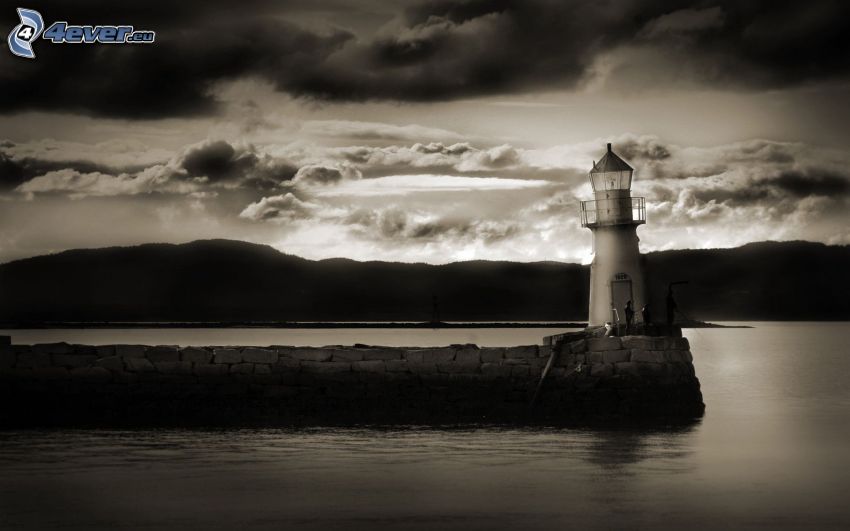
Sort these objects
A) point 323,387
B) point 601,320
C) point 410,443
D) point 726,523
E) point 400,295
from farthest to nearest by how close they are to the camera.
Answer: point 400,295 → point 601,320 → point 323,387 → point 410,443 → point 726,523

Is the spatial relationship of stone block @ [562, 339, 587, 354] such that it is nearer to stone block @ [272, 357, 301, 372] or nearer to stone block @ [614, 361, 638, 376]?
stone block @ [614, 361, 638, 376]

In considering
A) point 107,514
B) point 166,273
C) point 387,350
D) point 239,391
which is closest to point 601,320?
point 387,350

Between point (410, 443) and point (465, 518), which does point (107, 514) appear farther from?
point (410, 443)

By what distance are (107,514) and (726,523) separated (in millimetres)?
6649

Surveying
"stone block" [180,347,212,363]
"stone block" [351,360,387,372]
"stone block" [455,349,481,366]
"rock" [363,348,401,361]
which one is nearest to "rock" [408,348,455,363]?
"stone block" [455,349,481,366]

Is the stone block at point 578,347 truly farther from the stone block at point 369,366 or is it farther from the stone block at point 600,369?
the stone block at point 369,366

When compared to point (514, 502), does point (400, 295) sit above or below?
above

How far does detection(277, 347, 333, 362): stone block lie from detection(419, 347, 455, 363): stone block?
1644 mm

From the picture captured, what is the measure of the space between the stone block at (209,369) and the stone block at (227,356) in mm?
89

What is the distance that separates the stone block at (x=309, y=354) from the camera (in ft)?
64.4

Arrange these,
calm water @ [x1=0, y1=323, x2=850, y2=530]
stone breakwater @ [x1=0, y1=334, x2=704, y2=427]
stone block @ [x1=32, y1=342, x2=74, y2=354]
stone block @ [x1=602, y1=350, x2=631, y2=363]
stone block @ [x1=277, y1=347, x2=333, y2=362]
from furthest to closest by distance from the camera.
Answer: stone block @ [x1=32, y1=342, x2=74, y2=354] → stone block @ [x1=277, y1=347, x2=333, y2=362] → stone block @ [x1=602, y1=350, x2=631, y2=363] → stone breakwater @ [x1=0, y1=334, x2=704, y2=427] → calm water @ [x1=0, y1=323, x2=850, y2=530]

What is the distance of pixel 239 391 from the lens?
1975 cm

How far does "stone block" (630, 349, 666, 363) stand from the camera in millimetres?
19547

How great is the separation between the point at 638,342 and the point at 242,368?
6.87 meters
